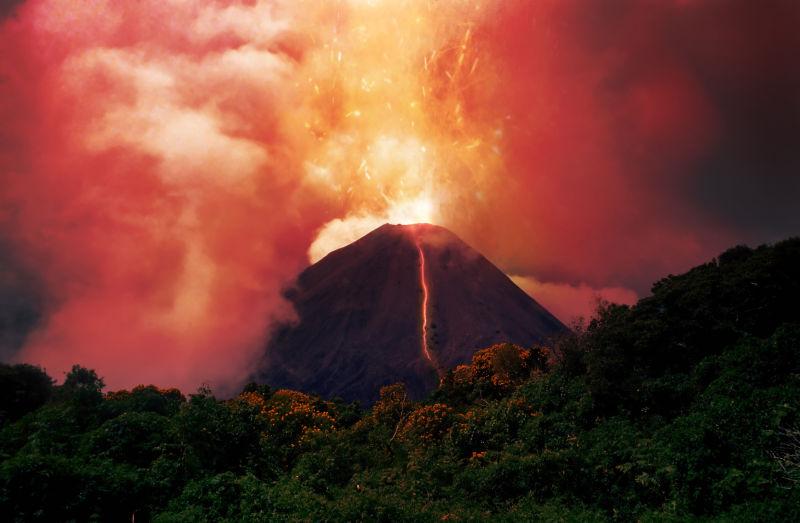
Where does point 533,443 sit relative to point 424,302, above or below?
below

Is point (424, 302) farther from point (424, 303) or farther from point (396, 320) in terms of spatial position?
point (396, 320)

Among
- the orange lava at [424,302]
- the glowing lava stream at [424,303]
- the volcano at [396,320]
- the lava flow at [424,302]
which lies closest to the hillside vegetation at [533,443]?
the volcano at [396,320]

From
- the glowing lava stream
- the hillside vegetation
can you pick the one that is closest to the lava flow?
the glowing lava stream

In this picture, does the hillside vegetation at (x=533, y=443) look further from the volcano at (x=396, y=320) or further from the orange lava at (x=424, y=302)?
the orange lava at (x=424, y=302)

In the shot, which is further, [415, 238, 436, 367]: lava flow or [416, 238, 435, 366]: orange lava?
[416, 238, 435, 366]: orange lava

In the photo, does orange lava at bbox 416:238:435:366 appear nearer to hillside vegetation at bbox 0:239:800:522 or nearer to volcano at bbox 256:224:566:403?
volcano at bbox 256:224:566:403

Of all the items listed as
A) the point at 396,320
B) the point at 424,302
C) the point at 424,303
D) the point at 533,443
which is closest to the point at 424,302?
the point at 424,302

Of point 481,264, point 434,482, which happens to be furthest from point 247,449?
point 481,264

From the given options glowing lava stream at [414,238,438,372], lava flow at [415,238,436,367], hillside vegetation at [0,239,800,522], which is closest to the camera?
hillside vegetation at [0,239,800,522]
